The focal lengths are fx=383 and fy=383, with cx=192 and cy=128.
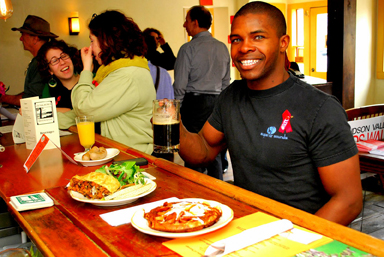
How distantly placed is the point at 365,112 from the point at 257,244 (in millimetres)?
2347

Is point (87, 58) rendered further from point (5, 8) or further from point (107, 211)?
point (107, 211)

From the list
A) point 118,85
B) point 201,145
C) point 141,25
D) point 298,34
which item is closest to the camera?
point 201,145

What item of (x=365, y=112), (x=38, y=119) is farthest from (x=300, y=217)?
(x=365, y=112)

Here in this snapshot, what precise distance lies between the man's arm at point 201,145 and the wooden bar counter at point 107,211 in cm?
14

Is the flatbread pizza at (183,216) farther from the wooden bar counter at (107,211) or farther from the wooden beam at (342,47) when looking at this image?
the wooden beam at (342,47)

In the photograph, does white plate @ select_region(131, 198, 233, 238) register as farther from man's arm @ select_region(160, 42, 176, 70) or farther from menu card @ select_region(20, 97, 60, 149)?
man's arm @ select_region(160, 42, 176, 70)

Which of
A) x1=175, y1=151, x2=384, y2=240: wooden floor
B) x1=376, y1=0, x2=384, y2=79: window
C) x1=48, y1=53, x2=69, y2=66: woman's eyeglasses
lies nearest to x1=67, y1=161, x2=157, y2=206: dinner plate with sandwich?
x1=48, y1=53, x2=69, y2=66: woman's eyeglasses

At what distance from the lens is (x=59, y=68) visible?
3.00m

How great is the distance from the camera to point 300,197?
1515mm

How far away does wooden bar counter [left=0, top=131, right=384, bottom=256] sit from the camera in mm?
979

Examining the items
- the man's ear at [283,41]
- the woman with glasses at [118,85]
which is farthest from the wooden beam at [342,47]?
the man's ear at [283,41]

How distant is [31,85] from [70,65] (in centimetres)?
83

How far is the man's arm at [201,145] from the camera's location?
1785 mm

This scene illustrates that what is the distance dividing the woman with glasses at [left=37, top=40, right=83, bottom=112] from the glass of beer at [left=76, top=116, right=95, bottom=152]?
952mm
